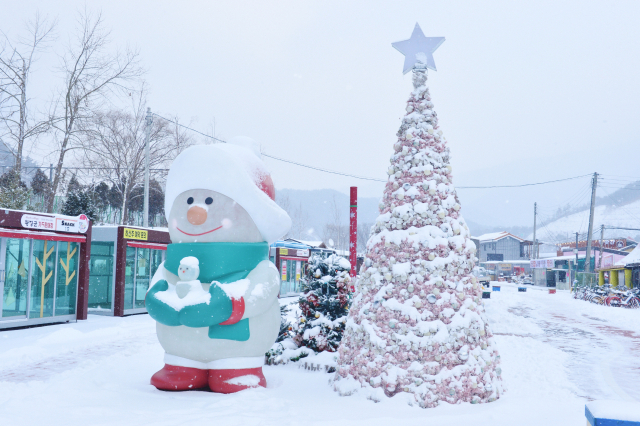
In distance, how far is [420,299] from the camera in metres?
4.70

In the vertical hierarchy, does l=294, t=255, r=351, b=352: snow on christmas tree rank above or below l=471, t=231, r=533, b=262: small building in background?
below

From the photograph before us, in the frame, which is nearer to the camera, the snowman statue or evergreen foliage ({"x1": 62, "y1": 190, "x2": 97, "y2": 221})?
the snowman statue

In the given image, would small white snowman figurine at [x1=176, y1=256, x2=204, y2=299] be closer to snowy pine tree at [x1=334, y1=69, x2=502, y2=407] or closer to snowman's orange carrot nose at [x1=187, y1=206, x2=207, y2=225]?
snowman's orange carrot nose at [x1=187, y1=206, x2=207, y2=225]

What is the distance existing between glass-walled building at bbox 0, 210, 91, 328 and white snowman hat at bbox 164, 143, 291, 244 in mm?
6797

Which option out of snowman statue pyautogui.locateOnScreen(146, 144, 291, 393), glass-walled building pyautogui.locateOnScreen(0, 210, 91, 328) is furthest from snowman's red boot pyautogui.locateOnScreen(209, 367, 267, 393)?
glass-walled building pyautogui.locateOnScreen(0, 210, 91, 328)

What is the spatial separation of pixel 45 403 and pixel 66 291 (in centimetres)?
843

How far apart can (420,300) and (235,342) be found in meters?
2.00

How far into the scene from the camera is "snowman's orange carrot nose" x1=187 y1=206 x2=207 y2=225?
5223 millimetres

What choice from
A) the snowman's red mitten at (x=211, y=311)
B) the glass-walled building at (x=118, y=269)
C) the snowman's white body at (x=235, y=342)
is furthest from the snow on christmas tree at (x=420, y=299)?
the glass-walled building at (x=118, y=269)

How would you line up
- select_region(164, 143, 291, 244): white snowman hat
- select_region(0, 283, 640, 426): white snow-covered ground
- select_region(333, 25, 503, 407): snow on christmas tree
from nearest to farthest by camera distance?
select_region(0, 283, 640, 426): white snow-covered ground < select_region(333, 25, 503, 407): snow on christmas tree < select_region(164, 143, 291, 244): white snowman hat

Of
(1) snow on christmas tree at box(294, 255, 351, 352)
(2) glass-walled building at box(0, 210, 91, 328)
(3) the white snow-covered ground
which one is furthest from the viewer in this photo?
(2) glass-walled building at box(0, 210, 91, 328)

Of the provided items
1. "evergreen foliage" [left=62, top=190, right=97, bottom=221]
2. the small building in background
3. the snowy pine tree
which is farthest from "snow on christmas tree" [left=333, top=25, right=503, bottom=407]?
the small building in background

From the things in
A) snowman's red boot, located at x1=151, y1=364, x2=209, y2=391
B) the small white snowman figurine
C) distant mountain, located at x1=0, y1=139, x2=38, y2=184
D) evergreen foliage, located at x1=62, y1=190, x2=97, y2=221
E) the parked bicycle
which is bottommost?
the parked bicycle

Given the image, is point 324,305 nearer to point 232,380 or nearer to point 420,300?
point 232,380
